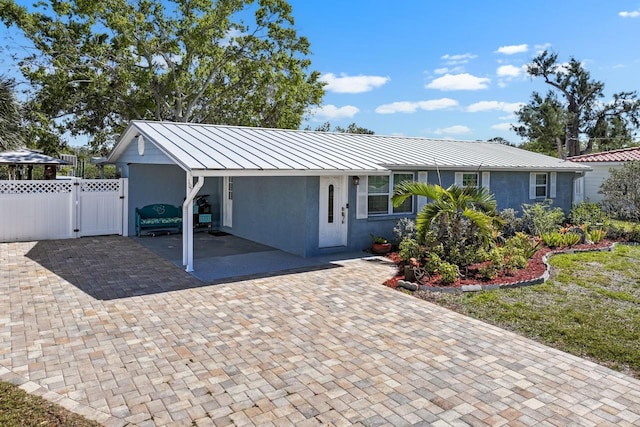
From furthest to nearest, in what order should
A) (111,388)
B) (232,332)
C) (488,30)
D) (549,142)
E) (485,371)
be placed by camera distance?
(549,142) → (488,30) → (232,332) → (485,371) → (111,388)

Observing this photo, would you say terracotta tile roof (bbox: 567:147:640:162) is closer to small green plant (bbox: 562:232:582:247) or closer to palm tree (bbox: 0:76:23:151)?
small green plant (bbox: 562:232:582:247)

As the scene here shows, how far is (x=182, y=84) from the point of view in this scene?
78.4 feet

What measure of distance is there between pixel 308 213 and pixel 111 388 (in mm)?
6902

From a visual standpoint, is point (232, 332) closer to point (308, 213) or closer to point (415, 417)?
point (415, 417)

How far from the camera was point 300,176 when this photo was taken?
10.9m

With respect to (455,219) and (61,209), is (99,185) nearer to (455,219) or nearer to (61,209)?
(61,209)

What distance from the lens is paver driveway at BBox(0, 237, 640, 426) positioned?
411cm

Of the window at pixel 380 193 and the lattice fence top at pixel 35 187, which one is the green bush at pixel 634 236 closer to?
the window at pixel 380 193

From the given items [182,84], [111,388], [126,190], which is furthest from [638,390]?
[182,84]

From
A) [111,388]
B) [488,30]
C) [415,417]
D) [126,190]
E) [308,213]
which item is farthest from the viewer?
[488,30]

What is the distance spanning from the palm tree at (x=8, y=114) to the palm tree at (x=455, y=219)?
11.1 meters

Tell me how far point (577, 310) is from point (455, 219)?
3.04 metres

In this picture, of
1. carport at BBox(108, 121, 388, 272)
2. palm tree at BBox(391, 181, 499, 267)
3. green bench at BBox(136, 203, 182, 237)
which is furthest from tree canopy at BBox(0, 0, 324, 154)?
palm tree at BBox(391, 181, 499, 267)

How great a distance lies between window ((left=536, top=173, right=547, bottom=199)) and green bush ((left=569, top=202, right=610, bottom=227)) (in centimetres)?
123
